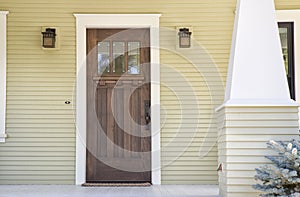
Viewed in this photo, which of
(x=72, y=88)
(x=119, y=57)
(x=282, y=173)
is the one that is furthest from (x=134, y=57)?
(x=282, y=173)

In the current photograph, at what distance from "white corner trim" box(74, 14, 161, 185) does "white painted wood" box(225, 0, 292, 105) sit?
1.87 meters

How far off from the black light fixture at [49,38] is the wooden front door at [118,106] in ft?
1.61

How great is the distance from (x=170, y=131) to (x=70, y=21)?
2.01 meters

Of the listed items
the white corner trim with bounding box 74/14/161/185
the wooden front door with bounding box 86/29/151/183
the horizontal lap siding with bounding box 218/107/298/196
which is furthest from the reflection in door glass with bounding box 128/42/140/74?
the horizontal lap siding with bounding box 218/107/298/196

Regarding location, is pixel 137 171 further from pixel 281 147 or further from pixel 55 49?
pixel 281 147

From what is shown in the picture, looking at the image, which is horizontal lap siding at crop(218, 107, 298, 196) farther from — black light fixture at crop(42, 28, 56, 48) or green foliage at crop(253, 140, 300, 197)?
black light fixture at crop(42, 28, 56, 48)

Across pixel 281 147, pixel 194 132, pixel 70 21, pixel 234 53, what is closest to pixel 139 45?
pixel 70 21

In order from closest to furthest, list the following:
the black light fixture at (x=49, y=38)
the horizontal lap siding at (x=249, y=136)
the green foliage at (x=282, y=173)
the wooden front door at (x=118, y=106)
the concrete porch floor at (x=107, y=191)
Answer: the green foliage at (x=282, y=173) < the horizontal lap siding at (x=249, y=136) < the concrete porch floor at (x=107, y=191) < the black light fixture at (x=49, y=38) < the wooden front door at (x=118, y=106)

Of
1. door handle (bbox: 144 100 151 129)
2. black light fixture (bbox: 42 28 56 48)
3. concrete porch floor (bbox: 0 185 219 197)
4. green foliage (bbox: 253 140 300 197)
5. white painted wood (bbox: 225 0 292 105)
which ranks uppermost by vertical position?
black light fixture (bbox: 42 28 56 48)

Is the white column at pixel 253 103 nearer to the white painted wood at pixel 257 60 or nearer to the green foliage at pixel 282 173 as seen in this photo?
the white painted wood at pixel 257 60

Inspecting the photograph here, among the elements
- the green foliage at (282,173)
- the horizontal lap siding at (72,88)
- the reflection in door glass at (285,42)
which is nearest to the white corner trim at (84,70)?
the horizontal lap siding at (72,88)

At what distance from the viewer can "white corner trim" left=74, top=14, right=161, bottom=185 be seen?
654cm

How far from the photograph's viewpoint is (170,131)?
6.58 metres

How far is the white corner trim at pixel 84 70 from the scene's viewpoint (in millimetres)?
6539
